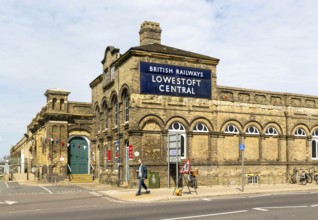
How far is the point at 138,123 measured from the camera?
77.4ft

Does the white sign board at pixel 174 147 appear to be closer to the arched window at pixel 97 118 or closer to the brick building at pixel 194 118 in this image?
the brick building at pixel 194 118

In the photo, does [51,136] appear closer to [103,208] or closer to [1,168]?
[1,168]

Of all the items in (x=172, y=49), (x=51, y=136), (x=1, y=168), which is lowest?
(x=1, y=168)

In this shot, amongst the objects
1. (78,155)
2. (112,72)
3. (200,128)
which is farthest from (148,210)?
(78,155)

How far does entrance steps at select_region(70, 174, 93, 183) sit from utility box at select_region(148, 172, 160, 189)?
9.47 meters

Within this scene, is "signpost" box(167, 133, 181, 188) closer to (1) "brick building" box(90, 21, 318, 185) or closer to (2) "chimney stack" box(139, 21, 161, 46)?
(1) "brick building" box(90, 21, 318, 185)

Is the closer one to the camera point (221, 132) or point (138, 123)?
point (138, 123)

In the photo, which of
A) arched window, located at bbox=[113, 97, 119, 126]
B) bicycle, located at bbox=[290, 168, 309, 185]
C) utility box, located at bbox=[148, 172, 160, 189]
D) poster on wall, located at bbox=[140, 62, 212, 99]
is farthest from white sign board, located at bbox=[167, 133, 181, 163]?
bicycle, located at bbox=[290, 168, 309, 185]

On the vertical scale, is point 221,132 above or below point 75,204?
above

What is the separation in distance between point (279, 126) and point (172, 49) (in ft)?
31.3

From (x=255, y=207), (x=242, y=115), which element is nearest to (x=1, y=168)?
(x=242, y=115)

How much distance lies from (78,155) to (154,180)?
425 inches

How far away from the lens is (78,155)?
3188cm

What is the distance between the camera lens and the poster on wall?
2414 cm
